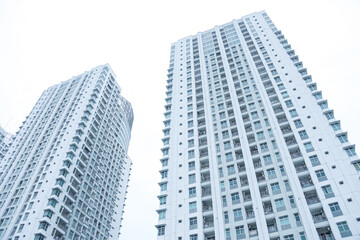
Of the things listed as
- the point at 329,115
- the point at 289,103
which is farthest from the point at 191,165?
the point at 329,115

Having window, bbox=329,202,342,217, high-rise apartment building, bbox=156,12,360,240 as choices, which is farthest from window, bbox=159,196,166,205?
window, bbox=329,202,342,217

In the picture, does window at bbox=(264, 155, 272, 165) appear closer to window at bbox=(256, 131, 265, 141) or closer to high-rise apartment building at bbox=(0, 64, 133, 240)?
window at bbox=(256, 131, 265, 141)

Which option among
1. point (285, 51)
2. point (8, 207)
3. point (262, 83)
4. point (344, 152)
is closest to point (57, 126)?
point (8, 207)

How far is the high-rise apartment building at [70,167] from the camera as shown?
54.8m

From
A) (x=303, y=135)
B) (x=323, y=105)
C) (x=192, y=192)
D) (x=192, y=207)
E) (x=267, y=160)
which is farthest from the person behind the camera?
(x=323, y=105)

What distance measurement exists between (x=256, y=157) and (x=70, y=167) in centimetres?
3866

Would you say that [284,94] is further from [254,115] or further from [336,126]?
[336,126]

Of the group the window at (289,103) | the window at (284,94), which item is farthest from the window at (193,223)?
the window at (284,94)

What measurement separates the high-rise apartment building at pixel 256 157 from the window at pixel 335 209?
10cm

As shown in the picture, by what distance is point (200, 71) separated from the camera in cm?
6800

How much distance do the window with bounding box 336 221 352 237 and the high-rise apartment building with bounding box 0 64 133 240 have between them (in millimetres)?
44159

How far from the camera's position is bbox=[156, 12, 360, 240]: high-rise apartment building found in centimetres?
3666

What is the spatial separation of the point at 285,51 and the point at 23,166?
6187 cm

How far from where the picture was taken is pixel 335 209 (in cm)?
3481
